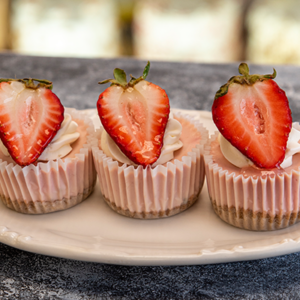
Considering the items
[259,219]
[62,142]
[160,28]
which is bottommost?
[160,28]

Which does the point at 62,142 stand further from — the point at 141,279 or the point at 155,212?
the point at 141,279

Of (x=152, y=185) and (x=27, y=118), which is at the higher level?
(x=27, y=118)

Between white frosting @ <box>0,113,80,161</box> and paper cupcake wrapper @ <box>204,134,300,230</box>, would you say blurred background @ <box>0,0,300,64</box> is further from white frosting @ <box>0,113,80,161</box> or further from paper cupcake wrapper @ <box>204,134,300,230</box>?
paper cupcake wrapper @ <box>204,134,300,230</box>

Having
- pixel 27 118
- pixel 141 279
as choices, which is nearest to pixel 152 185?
pixel 141 279

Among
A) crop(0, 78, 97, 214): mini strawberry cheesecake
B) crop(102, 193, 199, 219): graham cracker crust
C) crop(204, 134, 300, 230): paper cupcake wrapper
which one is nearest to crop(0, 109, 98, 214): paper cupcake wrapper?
crop(0, 78, 97, 214): mini strawberry cheesecake

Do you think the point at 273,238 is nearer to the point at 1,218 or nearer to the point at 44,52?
the point at 1,218

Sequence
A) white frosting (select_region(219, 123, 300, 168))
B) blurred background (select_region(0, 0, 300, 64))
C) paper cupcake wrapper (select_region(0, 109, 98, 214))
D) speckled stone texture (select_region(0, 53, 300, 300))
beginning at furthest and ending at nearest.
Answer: blurred background (select_region(0, 0, 300, 64))
paper cupcake wrapper (select_region(0, 109, 98, 214))
white frosting (select_region(219, 123, 300, 168))
speckled stone texture (select_region(0, 53, 300, 300))
